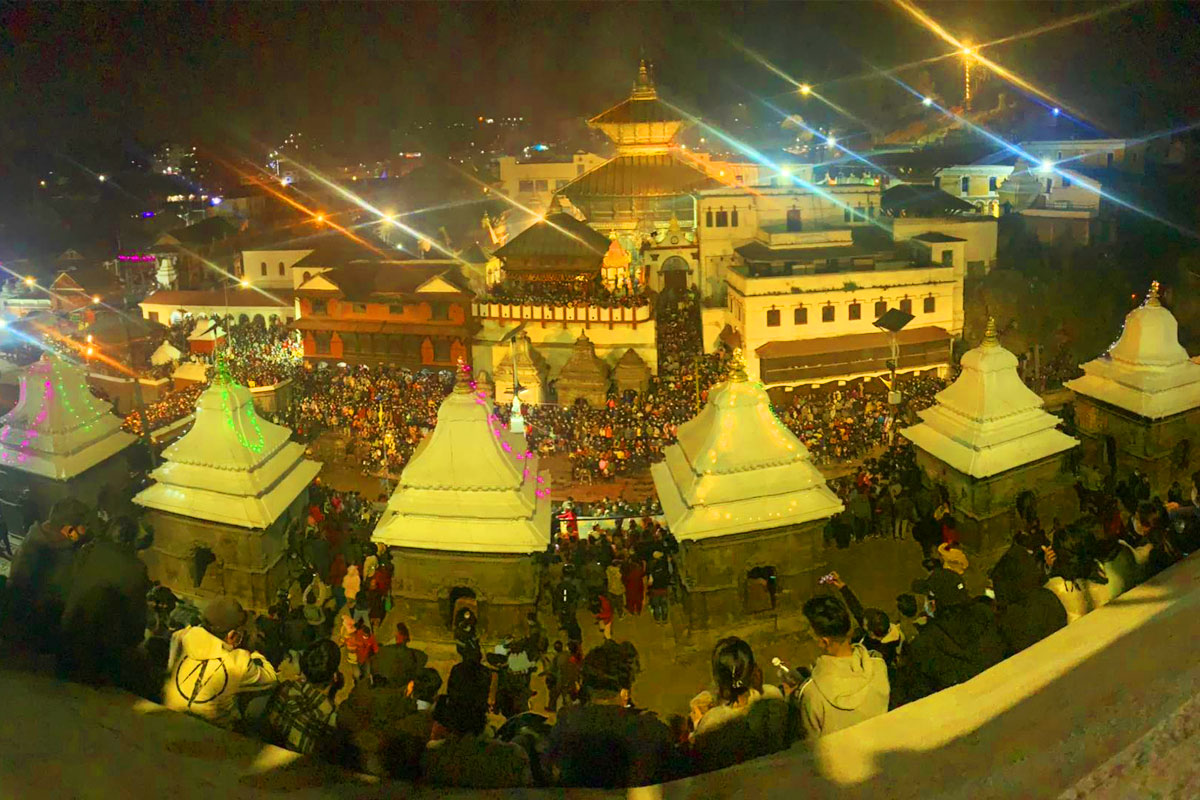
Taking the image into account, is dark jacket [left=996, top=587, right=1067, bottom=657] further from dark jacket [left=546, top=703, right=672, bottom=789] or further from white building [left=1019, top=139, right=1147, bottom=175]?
white building [left=1019, top=139, right=1147, bottom=175]

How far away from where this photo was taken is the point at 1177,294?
23.9 metres

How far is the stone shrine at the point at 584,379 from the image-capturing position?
22375mm

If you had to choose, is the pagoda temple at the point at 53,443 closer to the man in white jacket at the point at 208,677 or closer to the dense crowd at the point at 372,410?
the man in white jacket at the point at 208,677

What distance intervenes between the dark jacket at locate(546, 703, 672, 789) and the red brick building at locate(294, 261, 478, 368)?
21.3 meters

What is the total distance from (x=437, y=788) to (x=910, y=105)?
194 feet

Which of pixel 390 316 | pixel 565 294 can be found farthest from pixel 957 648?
pixel 390 316

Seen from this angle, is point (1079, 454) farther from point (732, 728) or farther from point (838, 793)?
point (838, 793)

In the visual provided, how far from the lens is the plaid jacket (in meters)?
5.44

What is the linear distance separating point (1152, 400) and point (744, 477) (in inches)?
210

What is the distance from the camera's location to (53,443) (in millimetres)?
11523

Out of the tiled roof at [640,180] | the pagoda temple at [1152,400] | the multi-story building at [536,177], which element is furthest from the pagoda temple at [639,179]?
the pagoda temple at [1152,400]

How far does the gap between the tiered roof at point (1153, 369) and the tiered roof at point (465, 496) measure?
7.26m

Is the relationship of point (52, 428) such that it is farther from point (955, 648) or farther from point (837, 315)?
point (837, 315)

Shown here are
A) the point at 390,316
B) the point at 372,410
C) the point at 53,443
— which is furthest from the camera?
the point at 390,316
